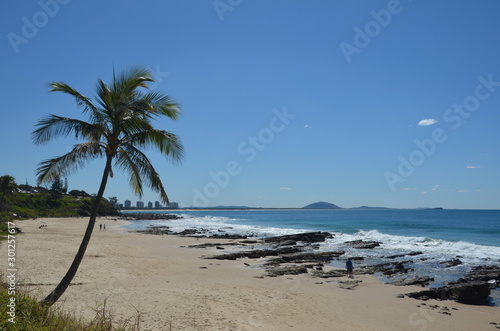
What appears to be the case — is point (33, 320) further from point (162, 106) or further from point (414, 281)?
point (414, 281)

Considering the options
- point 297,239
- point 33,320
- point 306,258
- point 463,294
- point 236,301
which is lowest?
point 297,239

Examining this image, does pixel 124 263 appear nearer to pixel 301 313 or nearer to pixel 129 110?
pixel 301 313

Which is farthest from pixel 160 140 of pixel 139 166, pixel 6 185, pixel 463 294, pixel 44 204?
pixel 44 204

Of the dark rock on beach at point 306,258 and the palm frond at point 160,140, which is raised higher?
the palm frond at point 160,140

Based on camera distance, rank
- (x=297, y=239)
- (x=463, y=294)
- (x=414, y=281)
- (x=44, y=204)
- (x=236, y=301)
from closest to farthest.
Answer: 1. (x=236, y=301)
2. (x=463, y=294)
3. (x=414, y=281)
4. (x=297, y=239)
5. (x=44, y=204)

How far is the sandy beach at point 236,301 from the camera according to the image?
1116cm

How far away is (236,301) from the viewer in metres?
13.5

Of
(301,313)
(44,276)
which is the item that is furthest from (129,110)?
(44,276)

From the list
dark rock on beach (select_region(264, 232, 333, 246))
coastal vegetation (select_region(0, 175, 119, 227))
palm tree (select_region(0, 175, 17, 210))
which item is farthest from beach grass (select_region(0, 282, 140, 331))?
coastal vegetation (select_region(0, 175, 119, 227))

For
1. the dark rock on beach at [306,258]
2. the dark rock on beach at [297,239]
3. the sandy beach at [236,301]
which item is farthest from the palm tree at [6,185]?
the dark rock on beach at [306,258]

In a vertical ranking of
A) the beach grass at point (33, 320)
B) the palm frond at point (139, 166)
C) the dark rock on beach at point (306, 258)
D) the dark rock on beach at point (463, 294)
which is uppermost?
the palm frond at point (139, 166)

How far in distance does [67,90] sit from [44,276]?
10.3 metres

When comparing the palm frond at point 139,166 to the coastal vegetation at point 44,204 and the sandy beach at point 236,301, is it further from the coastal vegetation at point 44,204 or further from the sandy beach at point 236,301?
the coastal vegetation at point 44,204

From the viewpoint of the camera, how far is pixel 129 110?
9.15 m
